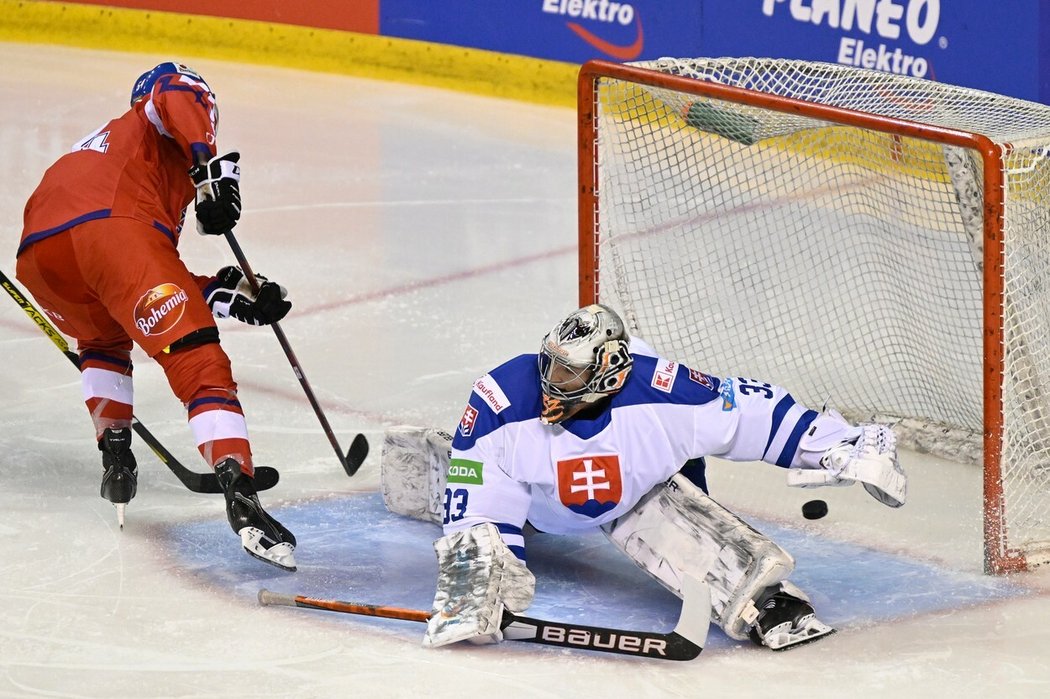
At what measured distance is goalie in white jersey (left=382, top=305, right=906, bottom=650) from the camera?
365 centimetres

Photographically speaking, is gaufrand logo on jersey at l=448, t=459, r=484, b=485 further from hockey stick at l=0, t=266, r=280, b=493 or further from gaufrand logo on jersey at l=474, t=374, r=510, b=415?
hockey stick at l=0, t=266, r=280, b=493

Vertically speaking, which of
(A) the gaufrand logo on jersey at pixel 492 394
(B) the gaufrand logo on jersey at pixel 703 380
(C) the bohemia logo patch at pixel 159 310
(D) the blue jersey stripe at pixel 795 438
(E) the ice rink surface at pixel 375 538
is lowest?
(E) the ice rink surface at pixel 375 538

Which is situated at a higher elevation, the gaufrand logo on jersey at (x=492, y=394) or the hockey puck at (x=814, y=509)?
the gaufrand logo on jersey at (x=492, y=394)

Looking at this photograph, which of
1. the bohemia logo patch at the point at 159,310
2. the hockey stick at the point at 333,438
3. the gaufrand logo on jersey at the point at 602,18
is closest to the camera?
the bohemia logo patch at the point at 159,310

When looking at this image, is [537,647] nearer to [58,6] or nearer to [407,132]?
[407,132]

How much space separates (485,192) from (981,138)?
379cm

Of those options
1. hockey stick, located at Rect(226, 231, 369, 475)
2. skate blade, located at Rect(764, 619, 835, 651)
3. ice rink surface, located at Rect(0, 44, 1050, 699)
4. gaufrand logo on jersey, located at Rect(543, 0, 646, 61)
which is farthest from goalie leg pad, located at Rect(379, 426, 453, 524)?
gaufrand logo on jersey, located at Rect(543, 0, 646, 61)

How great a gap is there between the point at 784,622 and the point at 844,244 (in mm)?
1992

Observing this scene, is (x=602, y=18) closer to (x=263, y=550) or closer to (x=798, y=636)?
(x=263, y=550)

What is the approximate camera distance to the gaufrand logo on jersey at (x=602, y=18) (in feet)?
26.0

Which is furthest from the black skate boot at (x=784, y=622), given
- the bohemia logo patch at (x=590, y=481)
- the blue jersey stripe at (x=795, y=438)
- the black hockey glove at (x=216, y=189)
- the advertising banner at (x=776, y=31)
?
the advertising banner at (x=776, y=31)

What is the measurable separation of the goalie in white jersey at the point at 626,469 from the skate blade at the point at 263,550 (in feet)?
1.50

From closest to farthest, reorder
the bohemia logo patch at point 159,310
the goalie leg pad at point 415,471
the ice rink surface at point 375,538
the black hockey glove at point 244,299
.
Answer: the ice rink surface at point 375,538
the bohemia logo patch at point 159,310
the goalie leg pad at point 415,471
the black hockey glove at point 244,299

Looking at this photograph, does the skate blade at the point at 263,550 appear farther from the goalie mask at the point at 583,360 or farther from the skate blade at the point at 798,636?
the skate blade at the point at 798,636
